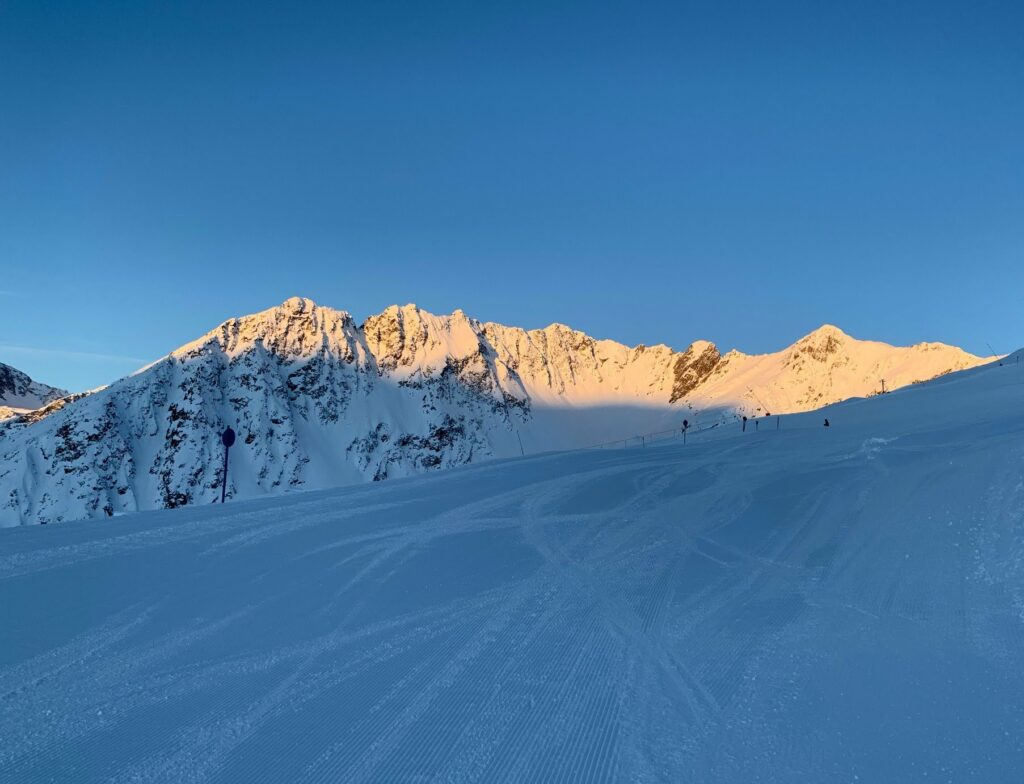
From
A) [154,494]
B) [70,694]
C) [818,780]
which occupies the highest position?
[70,694]

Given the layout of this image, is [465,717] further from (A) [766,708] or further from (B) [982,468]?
(B) [982,468]

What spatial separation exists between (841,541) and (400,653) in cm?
786

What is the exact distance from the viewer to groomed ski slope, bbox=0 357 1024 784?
13.9 ft

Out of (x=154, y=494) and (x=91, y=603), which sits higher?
(x=91, y=603)

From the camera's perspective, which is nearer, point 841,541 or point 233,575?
point 233,575

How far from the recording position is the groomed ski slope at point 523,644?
4.24 meters

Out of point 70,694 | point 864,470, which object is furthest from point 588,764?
point 864,470

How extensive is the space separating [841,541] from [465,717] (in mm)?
7976

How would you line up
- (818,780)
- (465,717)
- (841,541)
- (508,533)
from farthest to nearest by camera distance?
(508,533) < (841,541) < (465,717) < (818,780)

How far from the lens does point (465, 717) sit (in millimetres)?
4762

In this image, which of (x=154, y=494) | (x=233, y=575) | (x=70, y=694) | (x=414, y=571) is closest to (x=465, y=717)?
(x=70, y=694)

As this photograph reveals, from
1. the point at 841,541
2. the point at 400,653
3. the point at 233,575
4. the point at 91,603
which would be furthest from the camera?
the point at 841,541

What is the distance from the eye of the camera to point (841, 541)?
10.1 metres

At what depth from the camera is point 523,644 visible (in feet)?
20.3
